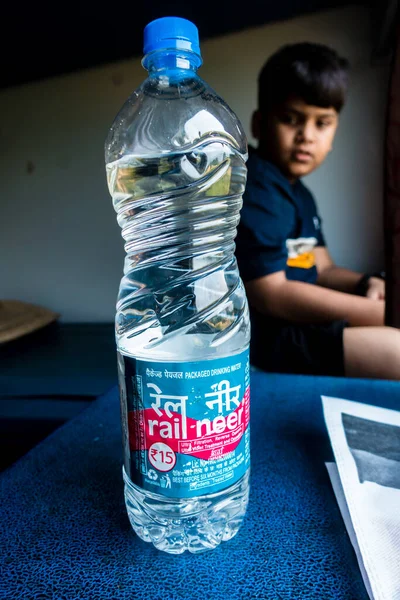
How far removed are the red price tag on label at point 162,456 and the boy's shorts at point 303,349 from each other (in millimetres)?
662

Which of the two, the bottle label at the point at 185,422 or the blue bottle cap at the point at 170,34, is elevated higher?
the blue bottle cap at the point at 170,34

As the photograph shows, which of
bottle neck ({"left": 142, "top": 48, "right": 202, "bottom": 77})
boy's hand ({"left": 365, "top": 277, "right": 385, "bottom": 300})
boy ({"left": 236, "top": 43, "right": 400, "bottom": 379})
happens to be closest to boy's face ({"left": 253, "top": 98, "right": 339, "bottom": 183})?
boy ({"left": 236, "top": 43, "right": 400, "bottom": 379})

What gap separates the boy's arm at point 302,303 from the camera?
3.45ft

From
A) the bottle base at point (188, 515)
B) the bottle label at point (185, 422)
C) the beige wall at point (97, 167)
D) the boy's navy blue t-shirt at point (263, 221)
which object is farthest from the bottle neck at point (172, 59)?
the beige wall at point (97, 167)

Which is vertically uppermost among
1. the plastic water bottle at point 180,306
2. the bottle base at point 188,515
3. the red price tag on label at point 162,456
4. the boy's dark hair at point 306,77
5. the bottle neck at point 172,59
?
the boy's dark hair at point 306,77

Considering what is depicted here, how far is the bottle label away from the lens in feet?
1.26

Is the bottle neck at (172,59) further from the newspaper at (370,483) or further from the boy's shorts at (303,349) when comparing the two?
the boy's shorts at (303,349)

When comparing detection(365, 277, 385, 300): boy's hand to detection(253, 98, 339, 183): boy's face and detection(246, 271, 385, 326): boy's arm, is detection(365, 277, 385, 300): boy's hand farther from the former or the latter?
detection(253, 98, 339, 183): boy's face

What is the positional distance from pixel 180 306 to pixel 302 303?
22.9 inches

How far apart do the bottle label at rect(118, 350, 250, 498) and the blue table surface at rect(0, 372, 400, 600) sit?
0.22 feet

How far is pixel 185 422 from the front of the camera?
386 millimetres

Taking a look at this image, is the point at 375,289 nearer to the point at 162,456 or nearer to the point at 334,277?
the point at 334,277

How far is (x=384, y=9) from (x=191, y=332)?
1.59m

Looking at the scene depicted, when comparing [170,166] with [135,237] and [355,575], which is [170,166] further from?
[355,575]
